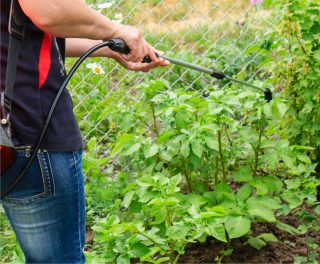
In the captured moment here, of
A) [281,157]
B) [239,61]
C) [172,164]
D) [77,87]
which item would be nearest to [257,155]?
[281,157]

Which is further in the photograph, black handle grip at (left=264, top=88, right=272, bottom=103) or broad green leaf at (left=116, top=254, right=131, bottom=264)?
black handle grip at (left=264, top=88, right=272, bottom=103)

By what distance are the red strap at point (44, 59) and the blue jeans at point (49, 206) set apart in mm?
201

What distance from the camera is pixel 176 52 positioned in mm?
5133

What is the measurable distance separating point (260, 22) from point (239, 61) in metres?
0.37

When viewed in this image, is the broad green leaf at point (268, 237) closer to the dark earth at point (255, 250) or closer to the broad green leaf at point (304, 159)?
the dark earth at point (255, 250)

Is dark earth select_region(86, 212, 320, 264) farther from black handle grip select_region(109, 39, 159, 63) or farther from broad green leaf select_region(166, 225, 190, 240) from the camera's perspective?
black handle grip select_region(109, 39, 159, 63)

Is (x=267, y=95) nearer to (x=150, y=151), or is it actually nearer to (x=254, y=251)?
(x=150, y=151)

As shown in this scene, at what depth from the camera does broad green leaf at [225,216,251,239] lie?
2.72 m

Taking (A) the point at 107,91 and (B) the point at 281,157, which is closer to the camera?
(B) the point at 281,157

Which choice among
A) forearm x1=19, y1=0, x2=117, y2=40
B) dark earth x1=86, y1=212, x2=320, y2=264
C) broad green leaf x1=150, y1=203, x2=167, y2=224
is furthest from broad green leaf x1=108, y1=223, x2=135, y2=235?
forearm x1=19, y1=0, x2=117, y2=40

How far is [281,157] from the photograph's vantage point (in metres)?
2.94

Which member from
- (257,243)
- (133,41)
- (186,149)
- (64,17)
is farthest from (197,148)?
(64,17)

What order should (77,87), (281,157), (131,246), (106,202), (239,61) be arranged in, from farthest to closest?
(239,61)
(77,87)
(106,202)
(281,157)
(131,246)

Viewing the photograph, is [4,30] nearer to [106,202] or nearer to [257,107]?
[257,107]
